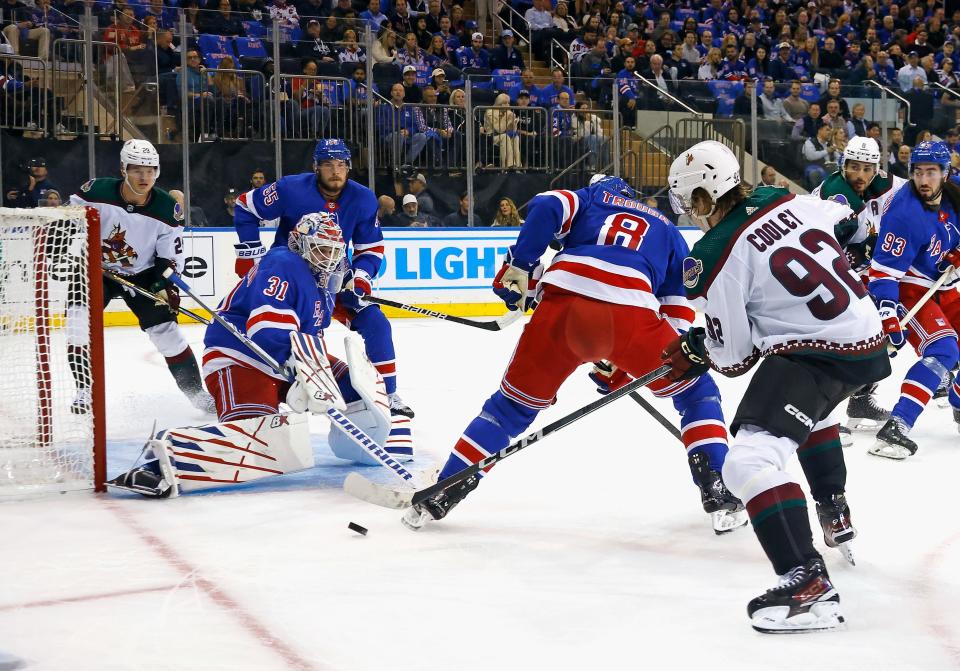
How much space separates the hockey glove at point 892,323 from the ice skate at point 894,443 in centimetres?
28

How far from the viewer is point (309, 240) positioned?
11.9 ft

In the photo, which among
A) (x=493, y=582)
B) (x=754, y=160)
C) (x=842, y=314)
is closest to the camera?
(x=842, y=314)

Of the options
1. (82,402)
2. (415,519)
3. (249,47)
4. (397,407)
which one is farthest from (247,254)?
(249,47)

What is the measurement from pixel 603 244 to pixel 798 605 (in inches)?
46.6

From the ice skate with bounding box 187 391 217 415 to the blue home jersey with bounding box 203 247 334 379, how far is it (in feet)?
3.76

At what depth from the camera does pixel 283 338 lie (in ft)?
11.6

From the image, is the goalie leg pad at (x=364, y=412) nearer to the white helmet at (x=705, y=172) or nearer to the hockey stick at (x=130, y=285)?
the hockey stick at (x=130, y=285)

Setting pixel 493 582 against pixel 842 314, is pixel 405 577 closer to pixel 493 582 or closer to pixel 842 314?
pixel 493 582

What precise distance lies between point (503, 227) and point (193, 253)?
2.48 m

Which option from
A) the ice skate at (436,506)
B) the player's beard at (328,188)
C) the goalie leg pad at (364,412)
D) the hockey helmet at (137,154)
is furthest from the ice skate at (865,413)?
the hockey helmet at (137,154)

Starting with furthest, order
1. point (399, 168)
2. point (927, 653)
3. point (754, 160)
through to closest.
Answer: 1. point (754, 160)
2. point (399, 168)
3. point (927, 653)

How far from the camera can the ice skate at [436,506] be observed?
2.96 meters

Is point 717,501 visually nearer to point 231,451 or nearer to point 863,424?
point 231,451

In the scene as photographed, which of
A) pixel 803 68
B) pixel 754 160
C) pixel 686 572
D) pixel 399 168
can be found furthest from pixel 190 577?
pixel 803 68
